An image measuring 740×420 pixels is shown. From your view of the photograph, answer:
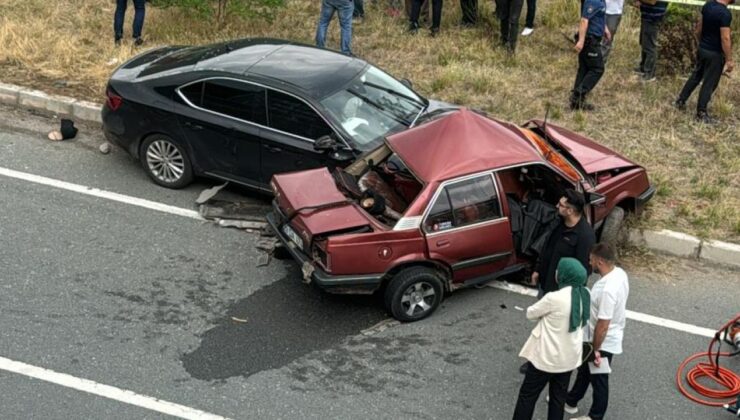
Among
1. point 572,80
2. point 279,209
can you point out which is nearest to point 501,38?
point 572,80

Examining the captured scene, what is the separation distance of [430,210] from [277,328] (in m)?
1.60

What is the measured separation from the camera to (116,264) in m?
7.30

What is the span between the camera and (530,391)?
17.9ft

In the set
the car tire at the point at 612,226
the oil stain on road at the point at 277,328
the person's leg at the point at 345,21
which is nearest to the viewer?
the oil stain on road at the point at 277,328

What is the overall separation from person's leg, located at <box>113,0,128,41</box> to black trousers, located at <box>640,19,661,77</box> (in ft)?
24.8

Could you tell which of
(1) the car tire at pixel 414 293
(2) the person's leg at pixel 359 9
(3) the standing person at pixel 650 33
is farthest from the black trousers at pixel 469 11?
(1) the car tire at pixel 414 293

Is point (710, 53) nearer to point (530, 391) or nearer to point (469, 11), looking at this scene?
point (469, 11)

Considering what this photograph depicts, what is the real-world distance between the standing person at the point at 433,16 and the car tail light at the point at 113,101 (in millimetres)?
5573

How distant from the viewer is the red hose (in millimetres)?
6102

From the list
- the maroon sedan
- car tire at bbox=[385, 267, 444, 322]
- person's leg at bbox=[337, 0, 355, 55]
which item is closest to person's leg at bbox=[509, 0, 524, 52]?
person's leg at bbox=[337, 0, 355, 55]

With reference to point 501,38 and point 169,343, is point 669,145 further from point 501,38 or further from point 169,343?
point 169,343

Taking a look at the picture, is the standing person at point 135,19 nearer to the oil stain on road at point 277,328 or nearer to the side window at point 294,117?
the side window at point 294,117

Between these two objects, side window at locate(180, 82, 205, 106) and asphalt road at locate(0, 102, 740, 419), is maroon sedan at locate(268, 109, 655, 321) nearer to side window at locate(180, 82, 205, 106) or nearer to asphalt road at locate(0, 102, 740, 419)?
asphalt road at locate(0, 102, 740, 419)

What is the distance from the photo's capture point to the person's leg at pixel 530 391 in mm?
5387
